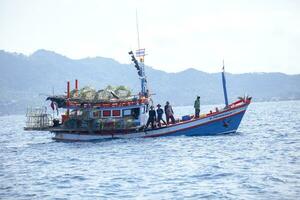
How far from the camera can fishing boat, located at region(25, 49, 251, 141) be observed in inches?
1622

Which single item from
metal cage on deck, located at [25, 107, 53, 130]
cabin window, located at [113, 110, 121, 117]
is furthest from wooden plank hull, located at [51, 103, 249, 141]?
metal cage on deck, located at [25, 107, 53, 130]

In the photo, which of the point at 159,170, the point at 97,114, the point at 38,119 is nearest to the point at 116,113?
the point at 97,114

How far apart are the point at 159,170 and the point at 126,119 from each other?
15135 mm

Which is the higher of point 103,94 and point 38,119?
point 103,94

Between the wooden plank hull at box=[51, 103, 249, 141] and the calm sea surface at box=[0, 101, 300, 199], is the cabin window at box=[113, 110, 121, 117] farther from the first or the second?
the calm sea surface at box=[0, 101, 300, 199]

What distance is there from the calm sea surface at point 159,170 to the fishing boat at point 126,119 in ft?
5.89

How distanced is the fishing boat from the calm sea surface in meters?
1.79

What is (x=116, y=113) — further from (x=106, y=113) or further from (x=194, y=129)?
(x=194, y=129)

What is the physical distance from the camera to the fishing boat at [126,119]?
41.2 m

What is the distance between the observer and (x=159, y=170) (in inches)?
1044

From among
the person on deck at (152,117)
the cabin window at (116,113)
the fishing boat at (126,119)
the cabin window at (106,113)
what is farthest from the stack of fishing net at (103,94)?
the person on deck at (152,117)

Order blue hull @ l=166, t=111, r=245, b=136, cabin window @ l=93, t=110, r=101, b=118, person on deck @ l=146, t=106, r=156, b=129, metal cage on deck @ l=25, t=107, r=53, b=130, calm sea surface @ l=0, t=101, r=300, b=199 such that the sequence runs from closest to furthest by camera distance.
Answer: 1. calm sea surface @ l=0, t=101, r=300, b=199
2. person on deck @ l=146, t=106, r=156, b=129
3. blue hull @ l=166, t=111, r=245, b=136
4. cabin window @ l=93, t=110, r=101, b=118
5. metal cage on deck @ l=25, t=107, r=53, b=130

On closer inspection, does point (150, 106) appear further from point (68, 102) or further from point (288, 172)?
point (288, 172)

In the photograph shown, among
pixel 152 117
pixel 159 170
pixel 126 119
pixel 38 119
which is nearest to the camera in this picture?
pixel 159 170
